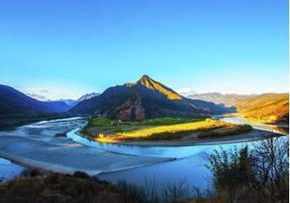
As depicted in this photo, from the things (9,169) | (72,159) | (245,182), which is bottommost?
(9,169)

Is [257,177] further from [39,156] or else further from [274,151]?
[39,156]

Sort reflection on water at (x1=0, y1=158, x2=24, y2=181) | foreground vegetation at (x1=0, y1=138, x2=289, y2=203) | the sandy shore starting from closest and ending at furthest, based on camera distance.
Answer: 1. foreground vegetation at (x1=0, y1=138, x2=289, y2=203)
2. reflection on water at (x1=0, y1=158, x2=24, y2=181)
3. the sandy shore

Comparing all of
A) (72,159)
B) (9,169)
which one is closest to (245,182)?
(9,169)

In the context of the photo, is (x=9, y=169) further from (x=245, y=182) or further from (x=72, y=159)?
(x=245, y=182)

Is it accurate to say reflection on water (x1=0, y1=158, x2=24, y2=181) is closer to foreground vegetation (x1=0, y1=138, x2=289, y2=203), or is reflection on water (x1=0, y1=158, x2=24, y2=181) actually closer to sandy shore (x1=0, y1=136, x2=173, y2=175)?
sandy shore (x1=0, y1=136, x2=173, y2=175)

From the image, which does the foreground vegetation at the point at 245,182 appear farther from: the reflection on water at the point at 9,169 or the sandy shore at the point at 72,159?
the sandy shore at the point at 72,159

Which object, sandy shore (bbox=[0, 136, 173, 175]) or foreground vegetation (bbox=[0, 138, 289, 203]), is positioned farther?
sandy shore (bbox=[0, 136, 173, 175])

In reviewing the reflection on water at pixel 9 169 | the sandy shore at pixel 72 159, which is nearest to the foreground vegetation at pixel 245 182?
the reflection on water at pixel 9 169

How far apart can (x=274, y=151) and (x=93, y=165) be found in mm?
37858

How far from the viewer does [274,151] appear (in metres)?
13.5

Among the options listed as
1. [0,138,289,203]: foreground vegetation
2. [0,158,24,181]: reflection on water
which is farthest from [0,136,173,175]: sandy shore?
[0,138,289,203]: foreground vegetation

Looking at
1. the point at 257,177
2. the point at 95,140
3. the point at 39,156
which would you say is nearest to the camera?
the point at 257,177

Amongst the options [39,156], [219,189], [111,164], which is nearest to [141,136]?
[39,156]

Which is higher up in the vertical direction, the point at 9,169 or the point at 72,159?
the point at 72,159
